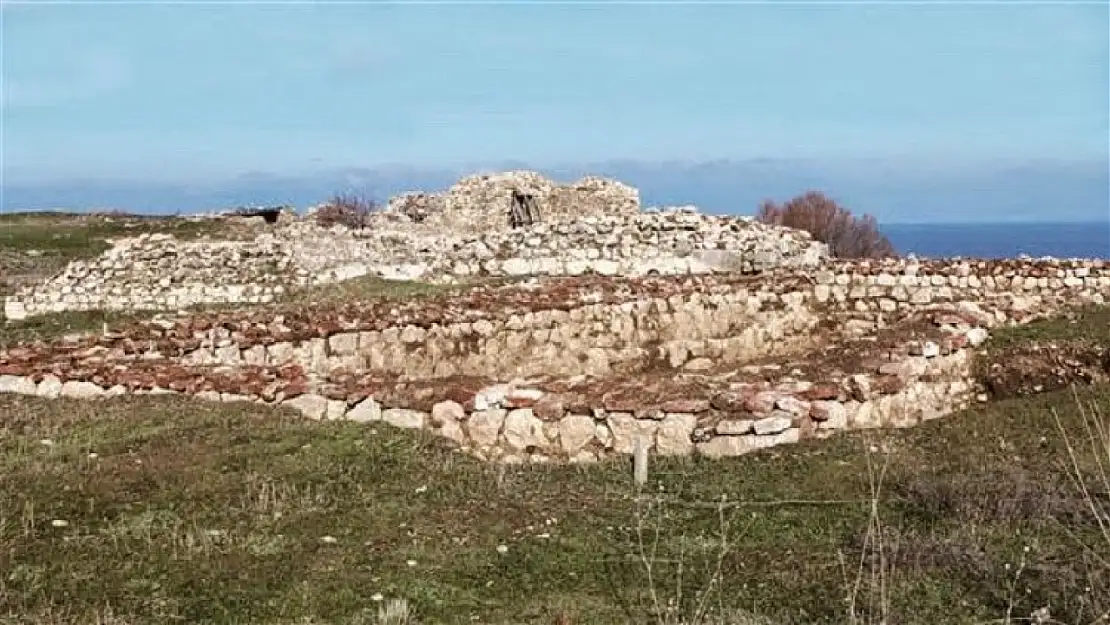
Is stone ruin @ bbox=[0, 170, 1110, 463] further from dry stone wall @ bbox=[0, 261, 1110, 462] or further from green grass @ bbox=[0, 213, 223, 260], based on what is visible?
green grass @ bbox=[0, 213, 223, 260]

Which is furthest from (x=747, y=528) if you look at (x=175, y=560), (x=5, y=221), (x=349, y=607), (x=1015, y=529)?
(x=5, y=221)

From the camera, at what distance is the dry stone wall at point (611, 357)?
11.3 m

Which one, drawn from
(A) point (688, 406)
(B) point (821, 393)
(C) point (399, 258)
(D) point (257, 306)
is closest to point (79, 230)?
(C) point (399, 258)

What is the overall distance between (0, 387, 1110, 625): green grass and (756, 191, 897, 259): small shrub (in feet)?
125

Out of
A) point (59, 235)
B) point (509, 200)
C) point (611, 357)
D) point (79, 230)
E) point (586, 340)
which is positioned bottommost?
point (611, 357)

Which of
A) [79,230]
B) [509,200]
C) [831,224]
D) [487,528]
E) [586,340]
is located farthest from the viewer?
[831,224]

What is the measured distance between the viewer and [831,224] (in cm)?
5041

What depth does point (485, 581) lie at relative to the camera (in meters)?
7.62

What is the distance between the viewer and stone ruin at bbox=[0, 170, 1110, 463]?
Answer: 11297mm

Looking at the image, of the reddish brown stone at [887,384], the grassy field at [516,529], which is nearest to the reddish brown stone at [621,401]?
the grassy field at [516,529]

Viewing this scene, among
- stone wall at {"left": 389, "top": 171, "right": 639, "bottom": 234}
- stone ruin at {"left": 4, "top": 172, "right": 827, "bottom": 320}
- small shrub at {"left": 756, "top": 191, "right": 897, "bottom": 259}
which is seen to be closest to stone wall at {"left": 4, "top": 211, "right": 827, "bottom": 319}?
stone ruin at {"left": 4, "top": 172, "right": 827, "bottom": 320}

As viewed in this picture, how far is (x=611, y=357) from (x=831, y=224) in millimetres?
33749

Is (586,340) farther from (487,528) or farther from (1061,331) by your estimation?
(487,528)

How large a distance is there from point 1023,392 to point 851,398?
4116mm
